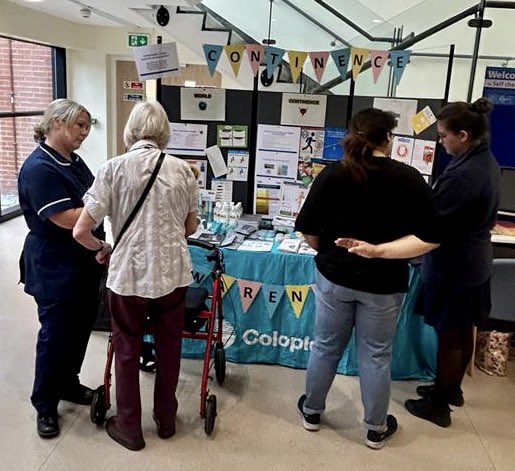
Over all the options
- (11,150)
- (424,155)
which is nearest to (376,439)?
(424,155)

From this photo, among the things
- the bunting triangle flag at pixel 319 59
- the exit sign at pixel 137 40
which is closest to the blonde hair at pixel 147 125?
the bunting triangle flag at pixel 319 59

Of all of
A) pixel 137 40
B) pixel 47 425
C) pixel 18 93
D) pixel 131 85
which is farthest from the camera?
pixel 131 85

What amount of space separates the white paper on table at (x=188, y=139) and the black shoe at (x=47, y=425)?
5.65 feet

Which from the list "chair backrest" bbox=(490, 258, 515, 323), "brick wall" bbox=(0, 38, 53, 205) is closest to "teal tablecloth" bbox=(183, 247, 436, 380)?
"chair backrest" bbox=(490, 258, 515, 323)

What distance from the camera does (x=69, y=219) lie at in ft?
6.64

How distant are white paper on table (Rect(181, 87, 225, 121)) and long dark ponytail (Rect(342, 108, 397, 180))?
4.72 ft

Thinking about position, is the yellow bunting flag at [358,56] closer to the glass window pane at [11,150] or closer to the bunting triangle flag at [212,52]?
the bunting triangle flag at [212,52]

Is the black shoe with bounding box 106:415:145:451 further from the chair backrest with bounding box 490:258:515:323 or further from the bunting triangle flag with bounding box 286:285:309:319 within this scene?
the chair backrest with bounding box 490:258:515:323

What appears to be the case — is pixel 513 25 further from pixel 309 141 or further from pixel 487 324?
pixel 487 324

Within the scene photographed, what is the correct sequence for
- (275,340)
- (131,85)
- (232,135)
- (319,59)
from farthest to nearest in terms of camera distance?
1. (131,85)
2. (232,135)
3. (319,59)
4. (275,340)

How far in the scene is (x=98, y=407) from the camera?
2283mm

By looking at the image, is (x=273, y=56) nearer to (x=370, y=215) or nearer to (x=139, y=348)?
(x=370, y=215)

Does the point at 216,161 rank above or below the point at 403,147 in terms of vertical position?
below

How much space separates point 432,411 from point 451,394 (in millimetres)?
128
